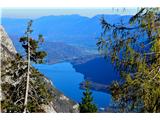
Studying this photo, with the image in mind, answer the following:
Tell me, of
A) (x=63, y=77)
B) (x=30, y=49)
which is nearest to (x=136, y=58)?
(x=63, y=77)

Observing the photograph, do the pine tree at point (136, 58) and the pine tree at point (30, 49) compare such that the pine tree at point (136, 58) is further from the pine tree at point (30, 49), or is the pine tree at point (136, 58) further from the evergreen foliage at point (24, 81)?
the evergreen foliage at point (24, 81)

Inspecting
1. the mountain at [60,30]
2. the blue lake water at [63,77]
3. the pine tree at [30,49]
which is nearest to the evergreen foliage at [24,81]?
the pine tree at [30,49]

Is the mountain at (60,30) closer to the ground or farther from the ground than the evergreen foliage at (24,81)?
farther from the ground

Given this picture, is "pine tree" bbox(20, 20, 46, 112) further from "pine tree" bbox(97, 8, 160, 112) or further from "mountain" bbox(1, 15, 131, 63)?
"pine tree" bbox(97, 8, 160, 112)

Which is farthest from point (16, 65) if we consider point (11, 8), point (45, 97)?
point (11, 8)

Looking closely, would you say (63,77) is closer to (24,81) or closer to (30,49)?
(30,49)

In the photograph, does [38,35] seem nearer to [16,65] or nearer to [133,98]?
[16,65]

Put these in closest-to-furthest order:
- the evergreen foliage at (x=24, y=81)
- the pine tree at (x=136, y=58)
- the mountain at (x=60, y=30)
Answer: the pine tree at (x=136, y=58) → the mountain at (x=60, y=30) → the evergreen foliage at (x=24, y=81)

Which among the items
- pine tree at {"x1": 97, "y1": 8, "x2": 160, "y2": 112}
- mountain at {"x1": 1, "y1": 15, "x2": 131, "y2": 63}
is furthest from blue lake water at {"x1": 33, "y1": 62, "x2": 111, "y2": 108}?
pine tree at {"x1": 97, "y1": 8, "x2": 160, "y2": 112}
